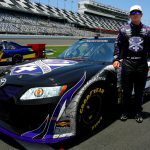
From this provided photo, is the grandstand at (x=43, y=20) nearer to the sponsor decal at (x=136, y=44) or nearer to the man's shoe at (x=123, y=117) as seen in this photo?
the man's shoe at (x=123, y=117)

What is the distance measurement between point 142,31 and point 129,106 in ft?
4.10

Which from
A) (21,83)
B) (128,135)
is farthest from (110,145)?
(21,83)

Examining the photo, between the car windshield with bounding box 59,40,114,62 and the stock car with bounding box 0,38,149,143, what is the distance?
16.0 inches

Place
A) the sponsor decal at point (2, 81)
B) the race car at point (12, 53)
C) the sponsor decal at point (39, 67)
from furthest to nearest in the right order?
the race car at point (12, 53), the sponsor decal at point (39, 67), the sponsor decal at point (2, 81)

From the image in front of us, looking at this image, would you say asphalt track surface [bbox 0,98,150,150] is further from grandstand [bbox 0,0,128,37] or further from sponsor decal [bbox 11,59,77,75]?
grandstand [bbox 0,0,128,37]

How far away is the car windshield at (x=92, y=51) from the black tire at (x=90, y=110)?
77cm

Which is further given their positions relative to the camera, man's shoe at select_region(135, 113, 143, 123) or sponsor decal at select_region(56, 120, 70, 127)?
man's shoe at select_region(135, 113, 143, 123)

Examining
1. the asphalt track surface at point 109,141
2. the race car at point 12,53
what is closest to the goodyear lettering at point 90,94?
the asphalt track surface at point 109,141

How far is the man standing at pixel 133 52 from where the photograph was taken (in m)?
4.30

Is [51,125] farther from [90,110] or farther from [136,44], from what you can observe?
[136,44]

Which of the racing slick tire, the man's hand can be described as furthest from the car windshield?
the racing slick tire

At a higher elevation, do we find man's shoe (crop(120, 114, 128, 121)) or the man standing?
the man standing

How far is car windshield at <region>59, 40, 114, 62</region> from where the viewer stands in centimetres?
466

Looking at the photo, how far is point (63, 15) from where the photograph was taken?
234 feet
